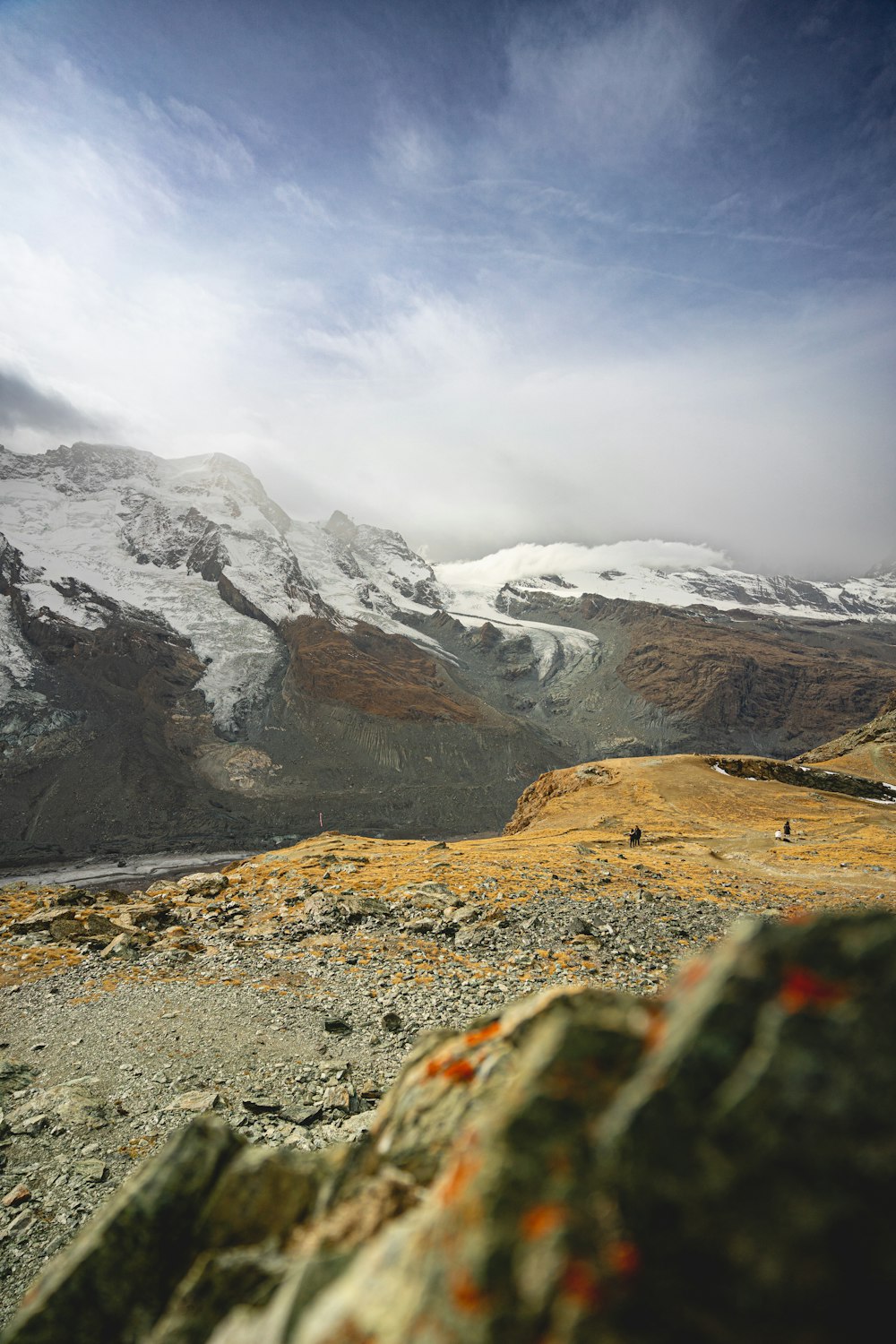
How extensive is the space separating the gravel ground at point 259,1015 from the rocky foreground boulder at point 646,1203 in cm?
594

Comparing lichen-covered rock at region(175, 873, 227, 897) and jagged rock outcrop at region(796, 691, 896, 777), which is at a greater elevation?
jagged rock outcrop at region(796, 691, 896, 777)

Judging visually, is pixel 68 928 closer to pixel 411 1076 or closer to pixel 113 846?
pixel 411 1076

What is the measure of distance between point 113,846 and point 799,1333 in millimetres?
154052

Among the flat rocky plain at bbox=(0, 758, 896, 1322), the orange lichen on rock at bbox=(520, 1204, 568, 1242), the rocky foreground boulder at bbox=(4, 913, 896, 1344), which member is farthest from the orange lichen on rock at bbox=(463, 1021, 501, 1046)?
the flat rocky plain at bbox=(0, 758, 896, 1322)

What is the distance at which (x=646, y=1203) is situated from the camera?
249 centimetres

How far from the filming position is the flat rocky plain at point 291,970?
9.12 metres

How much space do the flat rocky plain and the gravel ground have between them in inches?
1.9

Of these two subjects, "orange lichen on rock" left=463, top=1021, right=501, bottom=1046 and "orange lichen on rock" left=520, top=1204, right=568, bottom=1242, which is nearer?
"orange lichen on rock" left=520, top=1204, right=568, bottom=1242

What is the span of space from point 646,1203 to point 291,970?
15705mm

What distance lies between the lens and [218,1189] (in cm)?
459

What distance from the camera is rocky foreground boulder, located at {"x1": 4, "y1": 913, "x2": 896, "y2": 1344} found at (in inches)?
85.2

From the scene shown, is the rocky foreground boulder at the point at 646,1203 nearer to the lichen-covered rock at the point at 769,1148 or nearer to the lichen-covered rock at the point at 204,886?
the lichen-covered rock at the point at 769,1148

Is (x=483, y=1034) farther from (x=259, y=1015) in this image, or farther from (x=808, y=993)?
(x=259, y=1015)

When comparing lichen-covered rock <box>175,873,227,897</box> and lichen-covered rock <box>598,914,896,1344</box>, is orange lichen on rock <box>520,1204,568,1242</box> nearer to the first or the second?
lichen-covered rock <box>598,914,896,1344</box>
